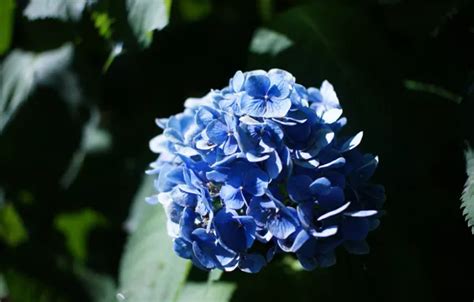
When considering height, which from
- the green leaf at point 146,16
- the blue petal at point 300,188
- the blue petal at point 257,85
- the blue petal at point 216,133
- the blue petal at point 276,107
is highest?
the green leaf at point 146,16

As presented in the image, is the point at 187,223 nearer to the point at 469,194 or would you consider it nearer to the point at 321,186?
the point at 321,186

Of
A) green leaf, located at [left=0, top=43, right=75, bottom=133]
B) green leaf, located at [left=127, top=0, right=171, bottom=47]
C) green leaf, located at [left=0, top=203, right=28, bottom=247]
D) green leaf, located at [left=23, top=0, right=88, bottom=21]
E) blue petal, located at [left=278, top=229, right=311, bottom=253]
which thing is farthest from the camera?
green leaf, located at [left=0, top=203, right=28, bottom=247]

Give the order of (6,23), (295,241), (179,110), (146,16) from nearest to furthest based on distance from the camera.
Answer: (295,241) < (146,16) < (6,23) < (179,110)

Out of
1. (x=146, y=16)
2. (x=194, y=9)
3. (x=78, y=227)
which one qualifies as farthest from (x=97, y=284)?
(x=146, y=16)

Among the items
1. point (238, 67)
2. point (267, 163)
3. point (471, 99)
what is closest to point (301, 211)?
point (267, 163)

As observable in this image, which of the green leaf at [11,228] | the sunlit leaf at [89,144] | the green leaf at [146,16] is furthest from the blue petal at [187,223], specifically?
the green leaf at [11,228]

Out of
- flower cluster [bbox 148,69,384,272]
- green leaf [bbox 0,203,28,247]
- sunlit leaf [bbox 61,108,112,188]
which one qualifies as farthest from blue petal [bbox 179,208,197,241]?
green leaf [bbox 0,203,28,247]

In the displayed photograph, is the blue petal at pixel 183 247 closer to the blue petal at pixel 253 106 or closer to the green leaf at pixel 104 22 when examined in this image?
the blue petal at pixel 253 106

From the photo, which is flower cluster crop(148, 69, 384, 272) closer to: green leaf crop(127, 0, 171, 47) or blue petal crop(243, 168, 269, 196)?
blue petal crop(243, 168, 269, 196)
